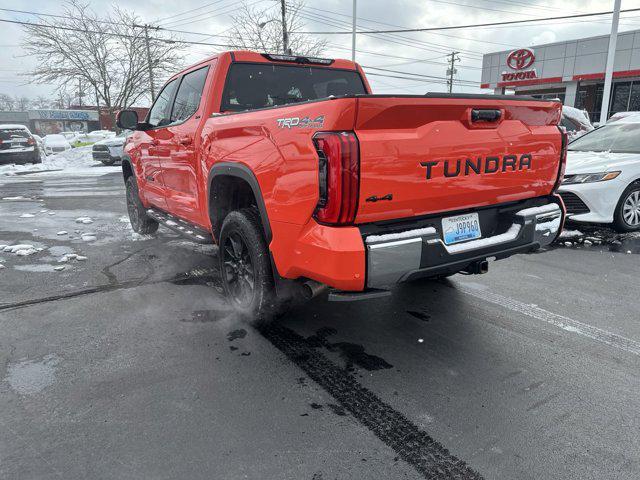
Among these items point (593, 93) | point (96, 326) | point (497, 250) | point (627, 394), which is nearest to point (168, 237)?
point (96, 326)

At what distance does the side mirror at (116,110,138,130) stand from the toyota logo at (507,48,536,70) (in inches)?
1099

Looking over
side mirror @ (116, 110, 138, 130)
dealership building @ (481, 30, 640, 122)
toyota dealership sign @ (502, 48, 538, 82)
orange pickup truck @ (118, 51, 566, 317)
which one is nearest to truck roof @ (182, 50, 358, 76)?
orange pickup truck @ (118, 51, 566, 317)

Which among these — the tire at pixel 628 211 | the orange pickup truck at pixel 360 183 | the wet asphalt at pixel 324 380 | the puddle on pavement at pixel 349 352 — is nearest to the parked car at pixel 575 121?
the tire at pixel 628 211

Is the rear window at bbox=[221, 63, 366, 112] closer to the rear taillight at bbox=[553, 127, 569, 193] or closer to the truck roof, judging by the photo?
the truck roof

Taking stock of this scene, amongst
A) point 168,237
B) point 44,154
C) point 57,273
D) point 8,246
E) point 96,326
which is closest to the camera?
point 96,326

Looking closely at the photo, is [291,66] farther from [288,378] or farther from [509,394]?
[509,394]

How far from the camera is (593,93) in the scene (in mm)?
26078

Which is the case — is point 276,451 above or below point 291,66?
below

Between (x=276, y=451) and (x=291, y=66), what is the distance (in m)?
3.60

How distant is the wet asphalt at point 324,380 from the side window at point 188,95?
1676 millimetres

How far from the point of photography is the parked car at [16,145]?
58.5ft

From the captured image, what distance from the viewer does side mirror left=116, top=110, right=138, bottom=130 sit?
5301 millimetres

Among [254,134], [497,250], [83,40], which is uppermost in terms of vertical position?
[83,40]

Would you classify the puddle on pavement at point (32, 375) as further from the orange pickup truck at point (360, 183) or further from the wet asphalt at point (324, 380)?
the orange pickup truck at point (360, 183)
